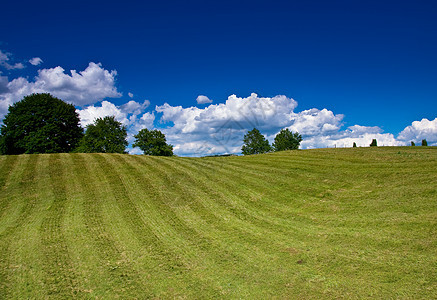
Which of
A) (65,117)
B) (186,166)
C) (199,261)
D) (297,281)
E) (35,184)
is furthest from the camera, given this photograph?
(65,117)

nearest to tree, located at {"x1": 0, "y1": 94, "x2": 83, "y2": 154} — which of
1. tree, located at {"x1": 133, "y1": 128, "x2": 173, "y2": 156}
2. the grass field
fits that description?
tree, located at {"x1": 133, "y1": 128, "x2": 173, "y2": 156}

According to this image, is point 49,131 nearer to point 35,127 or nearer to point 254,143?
point 35,127

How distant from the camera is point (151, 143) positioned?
205 ft

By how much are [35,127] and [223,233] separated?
48.4 m

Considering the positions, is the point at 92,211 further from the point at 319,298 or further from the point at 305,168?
the point at 305,168

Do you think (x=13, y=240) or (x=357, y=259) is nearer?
(x=357, y=259)

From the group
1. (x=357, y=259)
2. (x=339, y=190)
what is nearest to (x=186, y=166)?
(x=339, y=190)

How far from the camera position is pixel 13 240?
9422mm

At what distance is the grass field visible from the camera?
21.5ft

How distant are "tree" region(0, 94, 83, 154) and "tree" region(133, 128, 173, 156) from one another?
1846 centimetres

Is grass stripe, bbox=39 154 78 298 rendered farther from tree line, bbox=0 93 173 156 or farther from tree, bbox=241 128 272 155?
tree, bbox=241 128 272 155

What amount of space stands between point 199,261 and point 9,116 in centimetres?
5308

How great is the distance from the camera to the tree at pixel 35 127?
4228 cm

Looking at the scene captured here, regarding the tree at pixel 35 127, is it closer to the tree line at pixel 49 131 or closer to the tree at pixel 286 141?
the tree line at pixel 49 131
